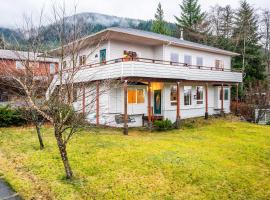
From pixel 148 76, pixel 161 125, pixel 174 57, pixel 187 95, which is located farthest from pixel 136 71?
pixel 187 95

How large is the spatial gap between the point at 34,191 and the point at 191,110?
70.3 ft

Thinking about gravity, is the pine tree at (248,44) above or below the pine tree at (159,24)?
below

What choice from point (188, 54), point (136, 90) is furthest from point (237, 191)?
point (188, 54)

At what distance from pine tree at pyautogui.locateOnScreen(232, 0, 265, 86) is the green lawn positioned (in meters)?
27.9

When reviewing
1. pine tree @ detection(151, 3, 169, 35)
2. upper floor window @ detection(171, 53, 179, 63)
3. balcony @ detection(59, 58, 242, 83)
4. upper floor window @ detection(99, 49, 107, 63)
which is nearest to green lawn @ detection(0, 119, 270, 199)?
balcony @ detection(59, 58, 242, 83)

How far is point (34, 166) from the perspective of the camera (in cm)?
1147

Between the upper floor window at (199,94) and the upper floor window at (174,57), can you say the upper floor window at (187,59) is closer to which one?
the upper floor window at (174,57)

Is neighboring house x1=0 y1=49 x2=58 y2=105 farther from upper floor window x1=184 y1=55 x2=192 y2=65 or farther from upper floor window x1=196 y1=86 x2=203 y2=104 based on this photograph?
upper floor window x1=196 y1=86 x2=203 y2=104

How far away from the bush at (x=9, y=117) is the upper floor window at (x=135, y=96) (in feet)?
27.9

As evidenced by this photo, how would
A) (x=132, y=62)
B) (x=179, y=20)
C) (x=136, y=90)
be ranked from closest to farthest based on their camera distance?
(x=132, y=62)
(x=136, y=90)
(x=179, y=20)

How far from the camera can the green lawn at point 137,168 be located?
10.0m

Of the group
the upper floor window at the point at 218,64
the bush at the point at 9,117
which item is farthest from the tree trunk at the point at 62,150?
the upper floor window at the point at 218,64

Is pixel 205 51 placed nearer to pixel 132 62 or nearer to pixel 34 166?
pixel 132 62

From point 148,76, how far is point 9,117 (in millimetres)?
10368
